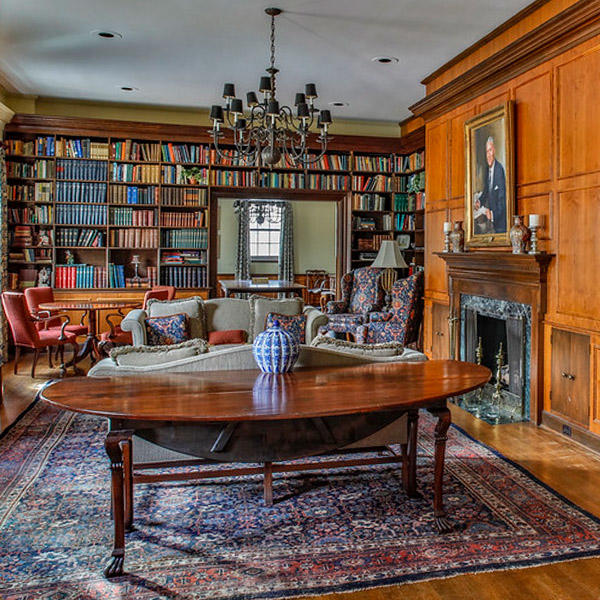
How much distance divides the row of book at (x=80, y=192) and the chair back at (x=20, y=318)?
2.12 m

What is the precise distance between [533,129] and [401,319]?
272 cm

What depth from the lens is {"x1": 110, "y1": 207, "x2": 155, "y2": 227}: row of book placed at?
7488mm

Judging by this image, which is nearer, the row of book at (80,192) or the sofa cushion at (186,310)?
the sofa cushion at (186,310)

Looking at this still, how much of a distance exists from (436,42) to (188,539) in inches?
176

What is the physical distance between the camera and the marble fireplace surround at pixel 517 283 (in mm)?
4191

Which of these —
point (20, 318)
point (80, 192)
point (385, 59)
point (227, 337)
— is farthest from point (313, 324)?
point (80, 192)

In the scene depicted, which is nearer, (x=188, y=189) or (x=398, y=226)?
(x=188, y=189)

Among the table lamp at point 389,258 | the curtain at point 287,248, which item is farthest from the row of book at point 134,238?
the curtain at point 287,248

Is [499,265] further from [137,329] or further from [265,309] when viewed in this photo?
[137,329]

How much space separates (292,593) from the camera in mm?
2113

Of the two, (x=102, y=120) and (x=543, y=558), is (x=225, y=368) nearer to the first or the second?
(x=543, y=558)

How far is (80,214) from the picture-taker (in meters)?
7.33

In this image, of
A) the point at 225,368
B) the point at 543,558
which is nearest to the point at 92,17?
the point at 225,368

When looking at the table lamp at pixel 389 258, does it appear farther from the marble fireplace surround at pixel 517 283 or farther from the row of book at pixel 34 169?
the row of book at pixel 34 169
